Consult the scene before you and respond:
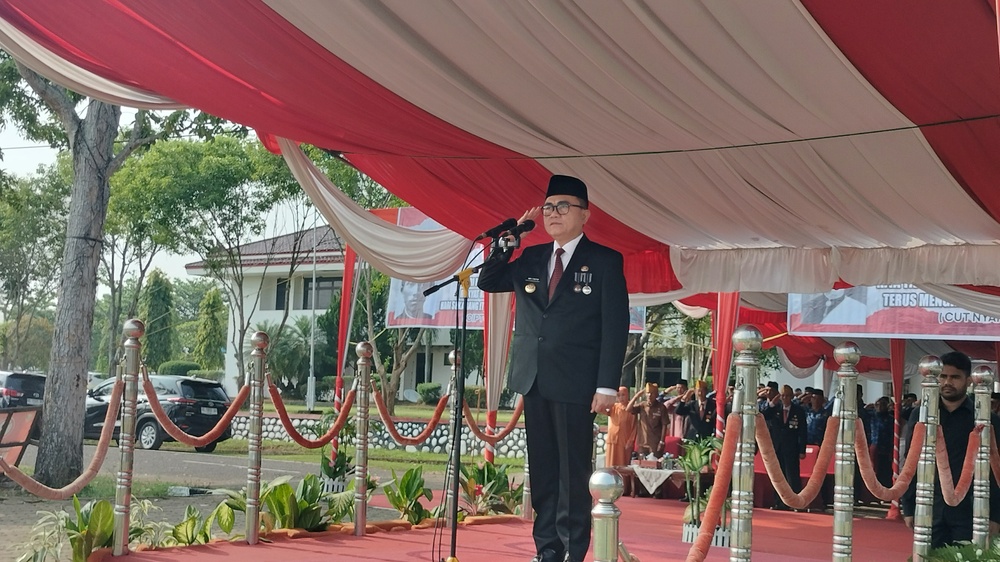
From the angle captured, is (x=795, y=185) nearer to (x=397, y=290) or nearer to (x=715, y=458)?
(x=715, y=458)

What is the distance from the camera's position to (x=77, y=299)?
982 centimetres

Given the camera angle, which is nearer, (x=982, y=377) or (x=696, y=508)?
(x=982, y=377)

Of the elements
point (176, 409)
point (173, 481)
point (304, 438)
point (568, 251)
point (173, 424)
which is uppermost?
point (568, 251)

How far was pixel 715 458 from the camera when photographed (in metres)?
8.71

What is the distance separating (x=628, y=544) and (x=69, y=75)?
458cm

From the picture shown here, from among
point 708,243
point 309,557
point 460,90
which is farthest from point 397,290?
point 460,90

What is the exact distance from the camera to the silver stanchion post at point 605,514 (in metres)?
2.52

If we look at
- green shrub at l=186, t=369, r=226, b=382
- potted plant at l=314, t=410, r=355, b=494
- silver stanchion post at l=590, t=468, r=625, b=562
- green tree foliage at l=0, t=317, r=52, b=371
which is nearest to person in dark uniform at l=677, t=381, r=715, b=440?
potted plant at l=314, t=410, r=355, b=494

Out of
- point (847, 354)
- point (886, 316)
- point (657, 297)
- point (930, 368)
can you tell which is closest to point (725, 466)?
point (847, 354)

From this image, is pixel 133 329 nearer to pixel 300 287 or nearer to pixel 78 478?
pixel 78 478

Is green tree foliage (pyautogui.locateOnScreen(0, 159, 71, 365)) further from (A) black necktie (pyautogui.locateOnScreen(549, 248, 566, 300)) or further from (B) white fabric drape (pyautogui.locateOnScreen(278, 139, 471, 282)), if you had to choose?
(A) black necktie (pyautogui.locateOnScreen(549, 248, 566, 300))

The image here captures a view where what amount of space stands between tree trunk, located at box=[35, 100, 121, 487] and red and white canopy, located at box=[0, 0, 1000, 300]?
532 centimetres

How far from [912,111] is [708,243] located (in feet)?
10.8

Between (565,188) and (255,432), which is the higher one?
(565,188)
